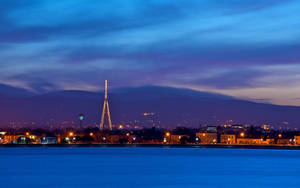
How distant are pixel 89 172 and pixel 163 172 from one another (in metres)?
9.73

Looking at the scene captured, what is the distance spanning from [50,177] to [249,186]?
75.9 ft

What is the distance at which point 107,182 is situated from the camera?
2677 inches

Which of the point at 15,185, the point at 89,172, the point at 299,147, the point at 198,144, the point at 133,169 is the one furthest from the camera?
the point at 198,144

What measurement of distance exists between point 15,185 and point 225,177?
993 inches

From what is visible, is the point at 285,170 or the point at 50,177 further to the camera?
the point at 285,170

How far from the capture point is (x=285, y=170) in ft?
297

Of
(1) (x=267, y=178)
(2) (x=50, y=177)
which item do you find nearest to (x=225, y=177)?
(1) (x=267, y=178)

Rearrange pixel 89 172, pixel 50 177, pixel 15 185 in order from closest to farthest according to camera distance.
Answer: pixel 15 185 → pixel 50 177 → pixel 89 172

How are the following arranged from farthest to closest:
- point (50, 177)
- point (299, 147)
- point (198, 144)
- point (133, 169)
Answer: point (198, 144), point (299, 147), point (133, 169), point (50, 177)

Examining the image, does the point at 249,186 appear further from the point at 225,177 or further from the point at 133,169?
the point at 133,169

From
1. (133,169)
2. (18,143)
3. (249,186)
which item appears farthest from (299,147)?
(249,186)

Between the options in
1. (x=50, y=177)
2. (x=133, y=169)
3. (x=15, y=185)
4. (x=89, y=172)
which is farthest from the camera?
(x=133, y=169)

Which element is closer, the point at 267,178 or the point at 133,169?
the point at 267,178

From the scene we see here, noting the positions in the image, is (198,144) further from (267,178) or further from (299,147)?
(267,178)
